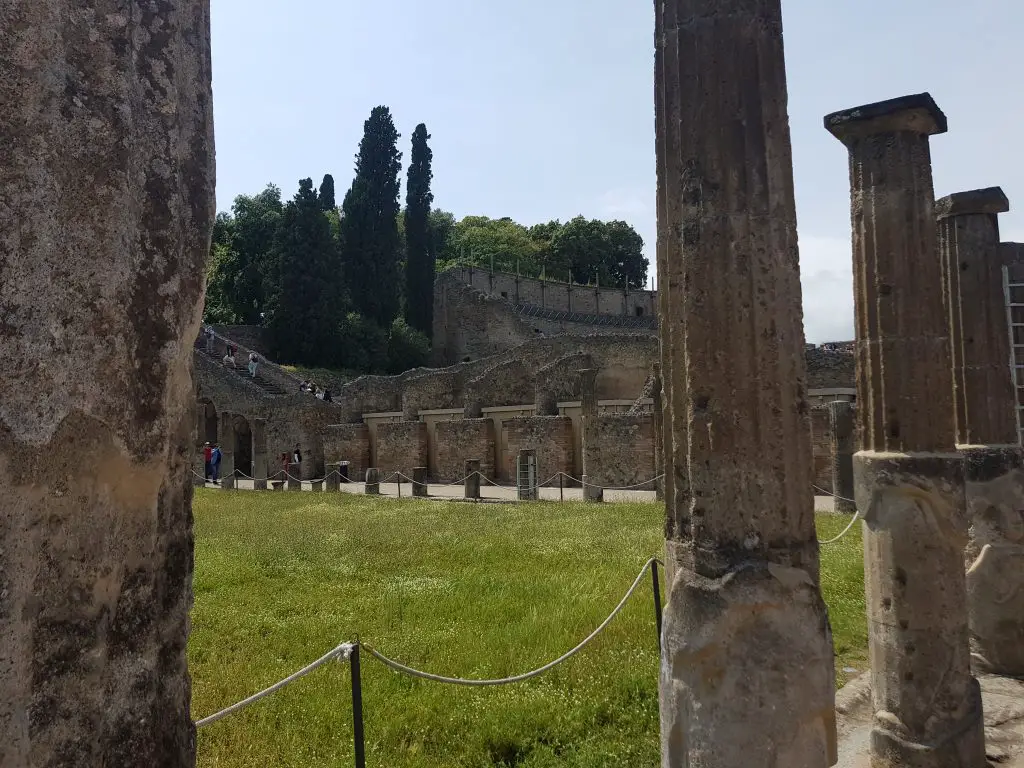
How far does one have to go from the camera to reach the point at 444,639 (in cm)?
555

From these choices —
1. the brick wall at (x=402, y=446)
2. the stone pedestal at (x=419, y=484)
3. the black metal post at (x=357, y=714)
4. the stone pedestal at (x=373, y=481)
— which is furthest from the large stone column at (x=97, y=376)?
the brick wall at (x=402, y=446)

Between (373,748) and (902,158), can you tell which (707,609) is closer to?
(373,748)

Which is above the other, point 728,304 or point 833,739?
point 728,304

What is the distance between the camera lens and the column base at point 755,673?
2248 millimetres

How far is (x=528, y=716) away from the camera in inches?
167

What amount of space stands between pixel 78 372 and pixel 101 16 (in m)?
0.52

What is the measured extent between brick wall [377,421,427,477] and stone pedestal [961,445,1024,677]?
811 inches

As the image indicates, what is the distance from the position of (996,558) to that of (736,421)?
3.59 meters

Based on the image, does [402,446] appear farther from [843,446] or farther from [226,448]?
[843,446]

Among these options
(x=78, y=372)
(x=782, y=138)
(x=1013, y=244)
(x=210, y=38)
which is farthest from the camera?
(x=1013, y=244)

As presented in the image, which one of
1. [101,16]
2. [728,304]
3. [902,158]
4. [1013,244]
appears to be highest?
[1013,244]

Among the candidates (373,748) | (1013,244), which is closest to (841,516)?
(1013,244)

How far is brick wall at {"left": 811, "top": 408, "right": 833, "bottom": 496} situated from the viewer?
15.8 meters

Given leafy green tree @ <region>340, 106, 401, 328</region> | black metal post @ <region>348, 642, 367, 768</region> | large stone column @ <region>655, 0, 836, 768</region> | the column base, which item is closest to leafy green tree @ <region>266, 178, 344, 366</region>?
leafy green tree @ <region>340, 106, 401, 328</region>
